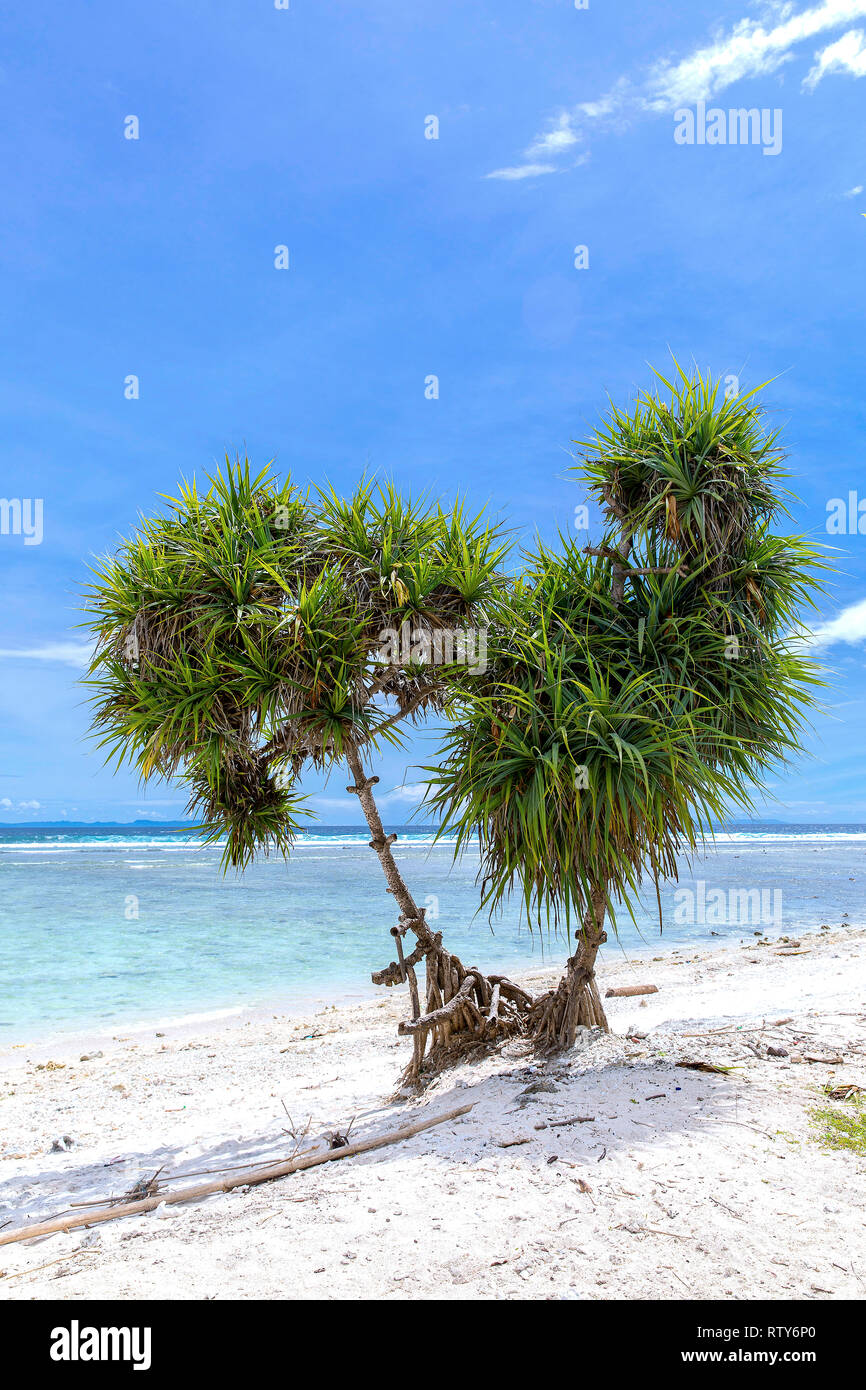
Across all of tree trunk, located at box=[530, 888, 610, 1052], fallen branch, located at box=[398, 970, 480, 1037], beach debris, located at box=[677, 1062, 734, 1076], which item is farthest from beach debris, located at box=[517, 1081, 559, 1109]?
fallen branch, located at box=[398, 970, 480, 1037]

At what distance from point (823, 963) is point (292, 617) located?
8.42m

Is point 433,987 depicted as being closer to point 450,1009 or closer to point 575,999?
point 450,1009

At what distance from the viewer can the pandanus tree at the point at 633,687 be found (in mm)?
4156

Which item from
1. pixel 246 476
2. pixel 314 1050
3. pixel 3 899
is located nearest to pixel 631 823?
pixel 246 476

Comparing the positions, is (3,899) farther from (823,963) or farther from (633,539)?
(633,539)

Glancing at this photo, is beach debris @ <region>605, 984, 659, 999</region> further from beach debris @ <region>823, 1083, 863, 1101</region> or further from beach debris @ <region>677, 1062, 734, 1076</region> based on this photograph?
beach debris @ <region>823, 1083, 863, 1101</region>

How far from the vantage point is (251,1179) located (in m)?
3.98

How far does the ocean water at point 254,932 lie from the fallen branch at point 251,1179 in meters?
1.66

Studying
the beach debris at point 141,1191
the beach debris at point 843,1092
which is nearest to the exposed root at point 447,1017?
the beach debris at point 141,1191

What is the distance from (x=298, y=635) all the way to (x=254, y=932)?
12242mm

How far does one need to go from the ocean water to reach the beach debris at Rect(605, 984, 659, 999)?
54cm

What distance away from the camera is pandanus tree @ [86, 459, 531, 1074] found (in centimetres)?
468

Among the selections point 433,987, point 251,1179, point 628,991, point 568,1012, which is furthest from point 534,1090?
point 628,991

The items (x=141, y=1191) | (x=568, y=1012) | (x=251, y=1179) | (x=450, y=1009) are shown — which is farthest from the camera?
(x=450, y=1009)
